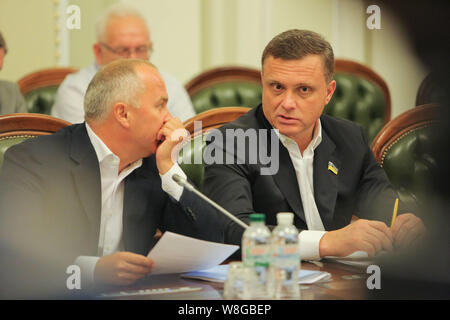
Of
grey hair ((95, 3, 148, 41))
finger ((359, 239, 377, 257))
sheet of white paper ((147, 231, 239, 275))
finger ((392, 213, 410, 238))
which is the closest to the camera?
sheet of white paper ((147, 231, 239, 275))

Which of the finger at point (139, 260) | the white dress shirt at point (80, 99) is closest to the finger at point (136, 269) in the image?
the finger at point (139, 260)

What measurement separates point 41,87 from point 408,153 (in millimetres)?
2257

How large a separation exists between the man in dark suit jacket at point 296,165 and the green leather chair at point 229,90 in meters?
1.40

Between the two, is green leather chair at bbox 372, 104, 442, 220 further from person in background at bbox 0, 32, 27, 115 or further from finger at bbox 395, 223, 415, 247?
person in background at bbox 0, 32, 27, 115

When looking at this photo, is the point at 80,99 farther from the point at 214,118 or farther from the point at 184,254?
the point at 184,254

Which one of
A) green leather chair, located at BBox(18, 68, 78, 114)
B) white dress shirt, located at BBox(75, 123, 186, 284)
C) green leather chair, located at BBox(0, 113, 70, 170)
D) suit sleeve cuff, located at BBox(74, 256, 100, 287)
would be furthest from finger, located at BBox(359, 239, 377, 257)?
green leather chair, located at BBox(18, 68, 78, 114)

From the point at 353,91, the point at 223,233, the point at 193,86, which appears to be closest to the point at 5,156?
the point at 223,233

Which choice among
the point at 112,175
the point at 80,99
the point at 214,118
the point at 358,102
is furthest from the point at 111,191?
the point at 358,102

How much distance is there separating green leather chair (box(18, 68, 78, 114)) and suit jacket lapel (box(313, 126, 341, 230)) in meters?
1.98

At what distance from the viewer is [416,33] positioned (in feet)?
2.51

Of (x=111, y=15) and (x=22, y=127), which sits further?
(x=111, y=15)

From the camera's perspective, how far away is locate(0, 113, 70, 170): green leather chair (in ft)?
5.95

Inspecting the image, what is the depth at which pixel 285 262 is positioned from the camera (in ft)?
3.98

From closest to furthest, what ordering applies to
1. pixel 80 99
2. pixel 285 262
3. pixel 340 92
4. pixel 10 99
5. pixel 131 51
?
pixel 285 262 < pixel 80 99 < pixel 10 99 < pixel 131 51 < pixel 340 92
